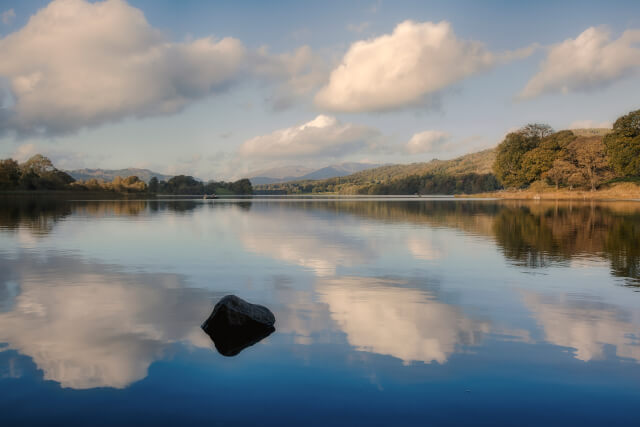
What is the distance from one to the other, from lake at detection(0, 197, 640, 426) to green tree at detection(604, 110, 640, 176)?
97.1 metres

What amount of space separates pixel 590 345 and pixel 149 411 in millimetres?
7878

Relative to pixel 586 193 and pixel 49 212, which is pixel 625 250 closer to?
pixel 49 212

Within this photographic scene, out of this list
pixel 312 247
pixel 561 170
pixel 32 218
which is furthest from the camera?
pixel 561 170

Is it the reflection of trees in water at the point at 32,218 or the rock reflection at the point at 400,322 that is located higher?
the reflection of trees in water at the point at 32,218

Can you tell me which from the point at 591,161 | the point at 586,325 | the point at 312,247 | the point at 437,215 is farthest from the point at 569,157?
the point at 586,325

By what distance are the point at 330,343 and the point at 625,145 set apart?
114273 mm

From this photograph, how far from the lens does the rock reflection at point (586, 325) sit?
27.9 ft

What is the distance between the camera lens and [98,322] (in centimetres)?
1011

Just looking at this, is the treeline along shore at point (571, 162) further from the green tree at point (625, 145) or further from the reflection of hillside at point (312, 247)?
the reflection of hillside at point (312, 247)

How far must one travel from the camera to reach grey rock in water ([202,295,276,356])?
930 centimetres

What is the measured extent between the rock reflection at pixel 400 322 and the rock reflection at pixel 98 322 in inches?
128

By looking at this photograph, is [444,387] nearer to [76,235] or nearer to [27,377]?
[27,377]

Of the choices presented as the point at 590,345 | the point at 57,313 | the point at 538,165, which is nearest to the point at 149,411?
the point at 57,313

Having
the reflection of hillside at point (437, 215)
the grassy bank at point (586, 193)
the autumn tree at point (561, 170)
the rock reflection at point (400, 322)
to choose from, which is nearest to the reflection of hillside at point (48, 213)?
the rock reflection at point (400, 322)
